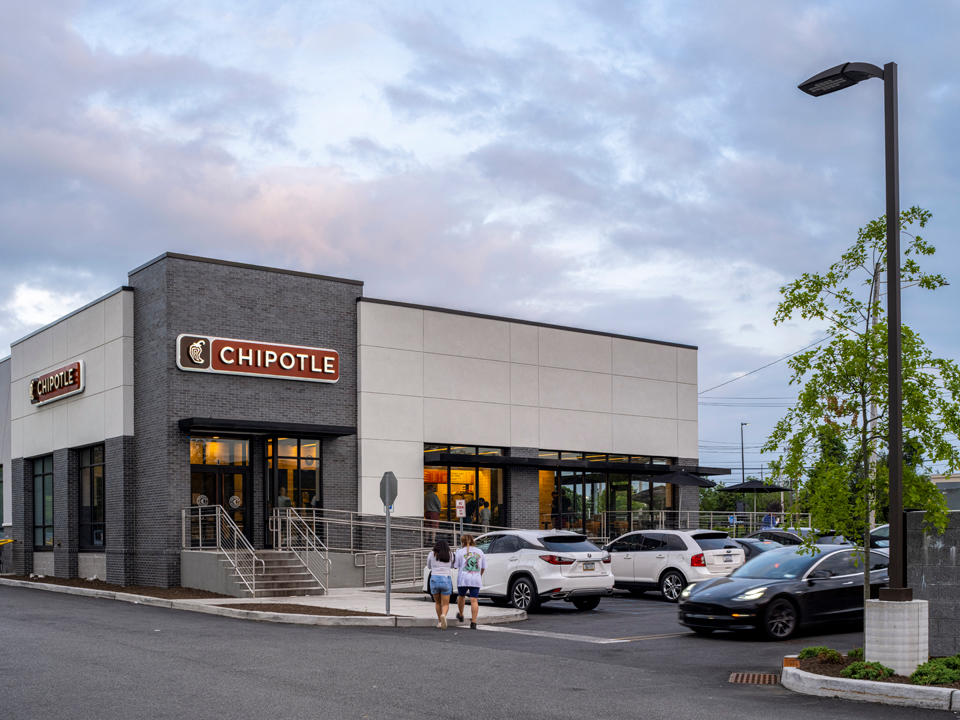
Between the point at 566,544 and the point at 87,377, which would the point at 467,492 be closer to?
the point at 566,544

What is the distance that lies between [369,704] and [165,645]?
5.84 m

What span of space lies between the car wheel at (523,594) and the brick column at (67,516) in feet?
51.7

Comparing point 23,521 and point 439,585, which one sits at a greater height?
point 439,585

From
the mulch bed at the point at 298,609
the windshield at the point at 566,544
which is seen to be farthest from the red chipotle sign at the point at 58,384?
the windshield at the point at 566,544

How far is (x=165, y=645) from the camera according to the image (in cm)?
1537

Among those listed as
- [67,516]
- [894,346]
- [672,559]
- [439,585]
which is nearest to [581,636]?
[439,585]

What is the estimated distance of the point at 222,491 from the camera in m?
29.1

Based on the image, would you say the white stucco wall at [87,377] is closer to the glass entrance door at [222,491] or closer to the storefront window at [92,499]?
the storefront window at [92,499]

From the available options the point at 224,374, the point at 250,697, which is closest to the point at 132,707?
the point at 250,697

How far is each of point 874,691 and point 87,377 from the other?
25.4m

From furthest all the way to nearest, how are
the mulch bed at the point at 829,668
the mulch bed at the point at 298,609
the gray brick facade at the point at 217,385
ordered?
the gray brick facade at the point at 217,385 → the mulch bed at the point at 298,609 → the mulch bed at the point at 829,668

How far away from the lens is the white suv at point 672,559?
24.0m

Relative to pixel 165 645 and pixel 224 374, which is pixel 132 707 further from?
pixel 224 374

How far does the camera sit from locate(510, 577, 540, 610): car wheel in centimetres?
2219
